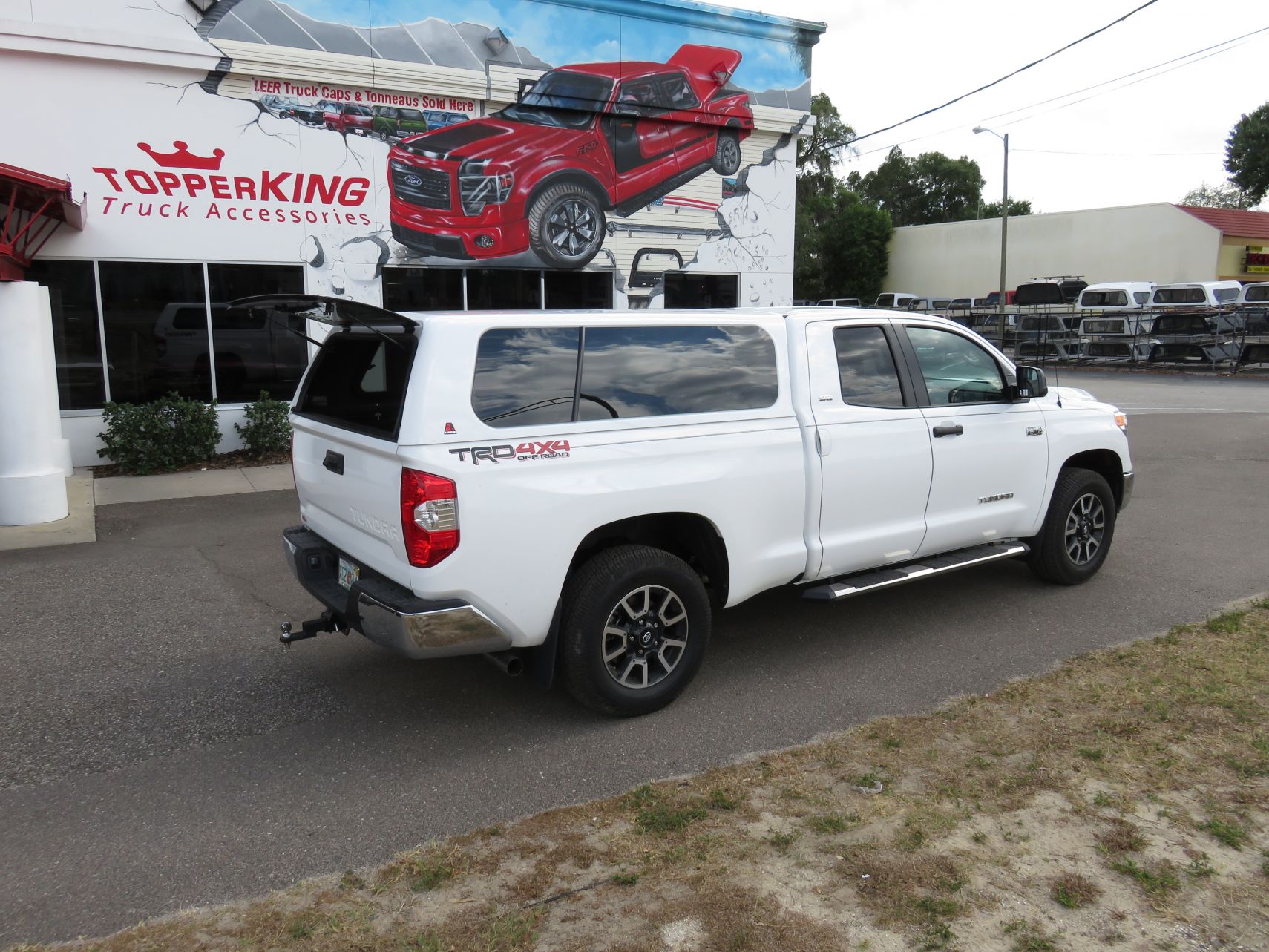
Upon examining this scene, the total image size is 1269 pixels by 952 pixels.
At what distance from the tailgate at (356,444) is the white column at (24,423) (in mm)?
5024

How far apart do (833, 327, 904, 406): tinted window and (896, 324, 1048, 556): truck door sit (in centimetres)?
19

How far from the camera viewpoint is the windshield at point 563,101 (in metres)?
13.8

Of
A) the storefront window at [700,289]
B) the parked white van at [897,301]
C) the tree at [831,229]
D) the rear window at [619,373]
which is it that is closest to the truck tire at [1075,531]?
the rear window at [619,373]

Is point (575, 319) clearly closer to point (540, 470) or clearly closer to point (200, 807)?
point (540, 470)

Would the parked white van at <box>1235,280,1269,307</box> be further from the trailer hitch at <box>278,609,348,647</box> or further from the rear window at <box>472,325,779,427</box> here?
the trailer hitch at <box>278,609,348,647</box>

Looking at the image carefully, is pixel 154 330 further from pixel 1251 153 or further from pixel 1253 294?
pixel 1251 153

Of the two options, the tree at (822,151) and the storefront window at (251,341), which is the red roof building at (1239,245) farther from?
the storefront window at (251,341)

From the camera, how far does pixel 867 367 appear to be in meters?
5.34

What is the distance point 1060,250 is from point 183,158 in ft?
130

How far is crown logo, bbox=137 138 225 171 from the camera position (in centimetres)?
1152

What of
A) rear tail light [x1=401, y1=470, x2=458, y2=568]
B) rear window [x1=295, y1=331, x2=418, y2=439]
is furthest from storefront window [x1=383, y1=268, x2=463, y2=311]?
rear tail light [x1=401, y1=470, x2=458, y2=568]

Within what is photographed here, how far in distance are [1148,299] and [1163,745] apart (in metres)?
30.7

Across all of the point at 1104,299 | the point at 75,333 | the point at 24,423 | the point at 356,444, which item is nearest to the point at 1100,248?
the point at 1104,299

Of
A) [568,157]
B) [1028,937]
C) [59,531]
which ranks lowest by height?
[1028,937]
